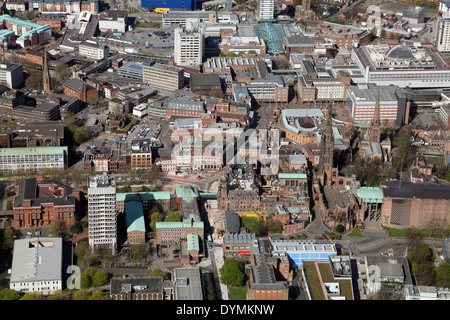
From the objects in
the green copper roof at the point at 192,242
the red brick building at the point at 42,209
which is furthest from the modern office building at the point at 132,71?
the green copper roof at the point at 192,242

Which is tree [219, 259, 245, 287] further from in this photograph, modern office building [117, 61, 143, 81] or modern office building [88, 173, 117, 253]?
modern office building [117, 61, 143, 81]

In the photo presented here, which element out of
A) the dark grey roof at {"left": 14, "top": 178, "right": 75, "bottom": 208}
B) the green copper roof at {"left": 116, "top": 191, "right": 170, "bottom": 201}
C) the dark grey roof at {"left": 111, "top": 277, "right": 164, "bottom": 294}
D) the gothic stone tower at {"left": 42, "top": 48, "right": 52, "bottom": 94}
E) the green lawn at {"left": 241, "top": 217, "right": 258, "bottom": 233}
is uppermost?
the gothic stone tower at {"left": 42, "top": 48, "right": 52, "bottom": 94}

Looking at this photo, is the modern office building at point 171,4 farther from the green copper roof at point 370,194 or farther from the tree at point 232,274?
the tree at point 232,274

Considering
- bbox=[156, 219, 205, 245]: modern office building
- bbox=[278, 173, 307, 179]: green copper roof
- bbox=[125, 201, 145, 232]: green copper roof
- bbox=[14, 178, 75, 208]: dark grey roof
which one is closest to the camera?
bbox=[156, 219, 205, 245]: modern office building

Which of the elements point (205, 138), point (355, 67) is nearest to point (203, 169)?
point (205, 138)

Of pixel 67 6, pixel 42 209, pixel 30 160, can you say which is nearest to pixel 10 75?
pixel 30 160

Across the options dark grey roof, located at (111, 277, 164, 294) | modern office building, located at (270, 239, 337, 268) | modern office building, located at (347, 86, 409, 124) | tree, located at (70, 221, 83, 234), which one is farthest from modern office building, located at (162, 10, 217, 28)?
dark grey roof, located at (111, 277, 164, 294)
